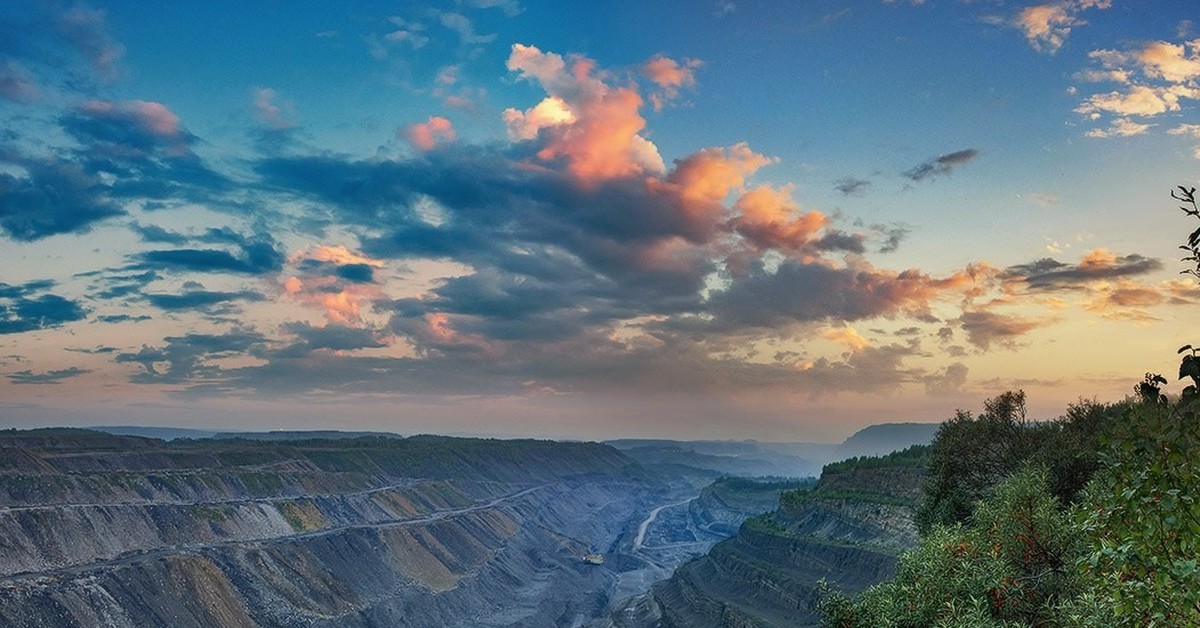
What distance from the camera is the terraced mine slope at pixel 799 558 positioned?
90.4 metres

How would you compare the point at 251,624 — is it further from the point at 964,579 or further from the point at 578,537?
the point at 578,537

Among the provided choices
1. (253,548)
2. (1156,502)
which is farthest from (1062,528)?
(253,548)

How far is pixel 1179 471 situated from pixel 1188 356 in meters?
1.91

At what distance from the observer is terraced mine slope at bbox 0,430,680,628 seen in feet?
268

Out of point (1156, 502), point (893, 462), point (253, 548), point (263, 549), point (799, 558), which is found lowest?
point (263, 549)

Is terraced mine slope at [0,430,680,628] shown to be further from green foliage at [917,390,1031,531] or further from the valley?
green foliage at [917,390,1031,531]

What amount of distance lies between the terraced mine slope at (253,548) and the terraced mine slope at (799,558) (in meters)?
19.2

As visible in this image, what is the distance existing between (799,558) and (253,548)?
75.1 metres

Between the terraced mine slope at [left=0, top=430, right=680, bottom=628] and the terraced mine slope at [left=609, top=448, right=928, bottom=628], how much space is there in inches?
756

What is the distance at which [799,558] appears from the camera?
4215 inches

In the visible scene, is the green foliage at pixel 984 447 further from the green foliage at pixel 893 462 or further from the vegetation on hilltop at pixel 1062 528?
the green foliage at pixel 893 462

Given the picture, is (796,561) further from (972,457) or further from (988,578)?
(988,578)

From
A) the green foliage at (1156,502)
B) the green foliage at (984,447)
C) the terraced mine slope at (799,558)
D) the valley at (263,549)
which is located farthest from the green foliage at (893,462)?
the green foliage at (1156,502)

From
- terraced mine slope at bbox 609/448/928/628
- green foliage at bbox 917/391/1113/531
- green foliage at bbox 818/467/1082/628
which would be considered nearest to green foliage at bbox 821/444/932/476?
terraced mine slope at bbox 609/448/928/628
